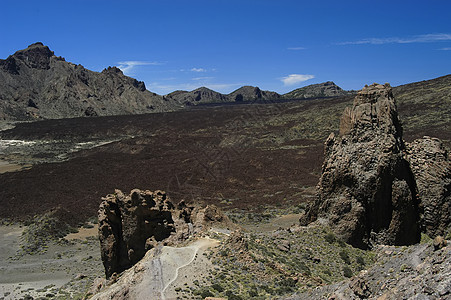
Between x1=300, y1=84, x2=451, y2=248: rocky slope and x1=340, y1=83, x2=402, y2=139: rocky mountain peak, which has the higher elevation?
x1=340, y1=83, x2=402, y2=139: rocky mountain peak

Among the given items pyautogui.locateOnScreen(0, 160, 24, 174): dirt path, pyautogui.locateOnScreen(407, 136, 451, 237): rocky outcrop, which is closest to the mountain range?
pyautogui.locateOnScreen(0, 160, 24, 174): dirt path

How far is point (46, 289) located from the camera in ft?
64.3

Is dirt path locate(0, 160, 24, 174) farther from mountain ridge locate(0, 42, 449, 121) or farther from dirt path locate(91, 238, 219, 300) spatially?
mountain ridge locate(0, 42, 449, 121)

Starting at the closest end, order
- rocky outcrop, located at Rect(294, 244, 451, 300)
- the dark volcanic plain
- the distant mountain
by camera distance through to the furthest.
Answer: rocky outcrop, located at Rect(294, 244, 451, 300) < the dark volcanic plain < the distant mountain

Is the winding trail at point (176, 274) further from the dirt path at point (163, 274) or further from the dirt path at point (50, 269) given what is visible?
the dirt path at point (50, 269)

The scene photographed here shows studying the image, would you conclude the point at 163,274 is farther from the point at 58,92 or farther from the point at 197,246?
the point at 58,92

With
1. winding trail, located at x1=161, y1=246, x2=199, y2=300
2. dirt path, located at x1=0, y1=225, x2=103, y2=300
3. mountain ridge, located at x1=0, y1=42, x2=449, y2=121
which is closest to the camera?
winding trail, located at x1=161, y1=246, x2=199, y2=300

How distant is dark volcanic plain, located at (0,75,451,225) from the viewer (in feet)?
125

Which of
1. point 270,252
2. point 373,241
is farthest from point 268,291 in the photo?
point 373,241

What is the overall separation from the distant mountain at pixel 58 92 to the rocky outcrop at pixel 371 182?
484 ft

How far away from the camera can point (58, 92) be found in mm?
168750

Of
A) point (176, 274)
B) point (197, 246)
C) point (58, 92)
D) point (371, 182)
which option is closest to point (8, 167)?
point (197, 246)

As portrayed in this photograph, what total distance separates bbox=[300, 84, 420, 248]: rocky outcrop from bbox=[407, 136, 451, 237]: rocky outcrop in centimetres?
39

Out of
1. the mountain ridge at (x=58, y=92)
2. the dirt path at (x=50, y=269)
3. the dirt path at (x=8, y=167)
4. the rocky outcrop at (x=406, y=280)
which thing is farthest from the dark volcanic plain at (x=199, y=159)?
the mountain ridge at (x=58, y=92)
